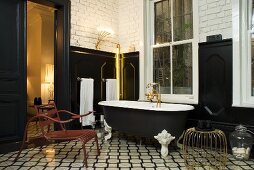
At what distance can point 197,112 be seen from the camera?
384cm

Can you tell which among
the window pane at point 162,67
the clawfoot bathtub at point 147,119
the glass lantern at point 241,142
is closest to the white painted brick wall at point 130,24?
the window pane at point 162,67

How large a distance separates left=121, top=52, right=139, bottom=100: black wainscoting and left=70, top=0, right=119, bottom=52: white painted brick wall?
452 mm

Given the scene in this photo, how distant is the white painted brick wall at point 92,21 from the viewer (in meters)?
4.57

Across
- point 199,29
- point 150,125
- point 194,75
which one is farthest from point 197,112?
point 199,29

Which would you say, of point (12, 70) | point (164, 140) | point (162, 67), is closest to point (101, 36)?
point (162, 67)

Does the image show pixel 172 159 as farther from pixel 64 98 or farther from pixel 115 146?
pixel 64 98

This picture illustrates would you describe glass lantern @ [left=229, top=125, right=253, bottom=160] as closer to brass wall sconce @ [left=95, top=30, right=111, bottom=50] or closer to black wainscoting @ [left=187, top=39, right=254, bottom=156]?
black wainscoting @ [left=187, top=39, right=254, bottom=156]

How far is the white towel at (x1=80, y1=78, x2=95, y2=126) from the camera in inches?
177

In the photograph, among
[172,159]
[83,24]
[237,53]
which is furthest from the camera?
[83,24]

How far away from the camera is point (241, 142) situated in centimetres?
317

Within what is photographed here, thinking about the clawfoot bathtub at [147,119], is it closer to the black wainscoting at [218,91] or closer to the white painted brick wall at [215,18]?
the black wainscoting at [218,91]

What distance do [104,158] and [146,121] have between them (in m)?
0.82

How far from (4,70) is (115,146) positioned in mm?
2058

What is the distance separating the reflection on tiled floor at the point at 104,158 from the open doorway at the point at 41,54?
3.06 m
